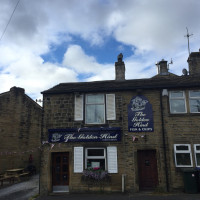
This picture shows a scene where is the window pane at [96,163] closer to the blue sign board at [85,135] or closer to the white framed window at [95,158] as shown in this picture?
the white framed window at [95,158]

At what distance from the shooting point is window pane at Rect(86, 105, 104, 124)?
1020 centimetres

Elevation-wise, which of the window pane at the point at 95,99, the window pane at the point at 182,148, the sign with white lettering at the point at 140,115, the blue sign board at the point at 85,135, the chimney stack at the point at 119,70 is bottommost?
the window pane at the point at 182,148

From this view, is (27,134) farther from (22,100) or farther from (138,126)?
(138,126)

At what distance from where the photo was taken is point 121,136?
32.0ft

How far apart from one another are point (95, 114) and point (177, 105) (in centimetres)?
437

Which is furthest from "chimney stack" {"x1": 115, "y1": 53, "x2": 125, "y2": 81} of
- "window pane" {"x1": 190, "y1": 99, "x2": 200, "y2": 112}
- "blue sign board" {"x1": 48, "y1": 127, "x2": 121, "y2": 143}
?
"window pane" {"x1": 190, "y1": 99, "x2": 200, "y2": 112}

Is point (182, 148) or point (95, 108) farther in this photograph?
point (95, 108)

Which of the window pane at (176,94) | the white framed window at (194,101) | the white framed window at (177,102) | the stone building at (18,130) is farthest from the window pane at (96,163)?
the stone building at (18,130)

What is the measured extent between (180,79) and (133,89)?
3.08m

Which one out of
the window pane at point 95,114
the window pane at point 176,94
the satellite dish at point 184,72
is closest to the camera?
the window pane at point 176,94

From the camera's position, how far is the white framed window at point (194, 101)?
9828mm

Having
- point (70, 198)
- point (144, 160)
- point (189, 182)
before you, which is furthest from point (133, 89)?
point (70, 198)

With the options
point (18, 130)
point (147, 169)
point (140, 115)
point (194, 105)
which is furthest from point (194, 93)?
point (18, 130)

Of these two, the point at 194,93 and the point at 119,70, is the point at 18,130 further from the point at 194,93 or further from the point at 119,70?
the point at 194,93
